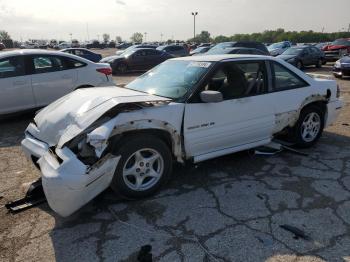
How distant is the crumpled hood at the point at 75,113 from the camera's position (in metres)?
3.77

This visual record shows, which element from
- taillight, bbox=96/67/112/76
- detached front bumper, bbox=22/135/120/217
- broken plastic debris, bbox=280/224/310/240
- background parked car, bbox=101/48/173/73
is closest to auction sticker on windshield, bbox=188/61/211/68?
detached front bumper, bbox=22/135/120/217

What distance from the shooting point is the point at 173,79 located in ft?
15.6

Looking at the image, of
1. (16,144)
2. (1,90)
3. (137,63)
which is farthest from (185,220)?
(137,63)

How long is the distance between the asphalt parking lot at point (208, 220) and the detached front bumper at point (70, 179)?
32cm

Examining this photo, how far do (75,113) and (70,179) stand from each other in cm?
101

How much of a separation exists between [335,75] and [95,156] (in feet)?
47.8

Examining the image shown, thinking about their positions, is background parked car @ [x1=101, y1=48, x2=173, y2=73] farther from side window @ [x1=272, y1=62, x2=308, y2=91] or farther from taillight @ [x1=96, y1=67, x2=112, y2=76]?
side window @ [x1=272, y1=62, x2=308, y2=91]

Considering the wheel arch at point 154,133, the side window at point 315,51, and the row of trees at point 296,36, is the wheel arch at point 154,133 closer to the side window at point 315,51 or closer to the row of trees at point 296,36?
the side window at point 315,51

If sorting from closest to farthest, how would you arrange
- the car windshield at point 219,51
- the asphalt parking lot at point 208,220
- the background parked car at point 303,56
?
the asphalt parking lot at point 208,220 → the car windshield at point 219,51 → the background parked car at point 303,56

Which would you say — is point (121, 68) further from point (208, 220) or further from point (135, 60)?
point (208, 220)

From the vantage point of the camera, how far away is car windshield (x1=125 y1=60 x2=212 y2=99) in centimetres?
448

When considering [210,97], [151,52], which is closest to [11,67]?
[210,97]

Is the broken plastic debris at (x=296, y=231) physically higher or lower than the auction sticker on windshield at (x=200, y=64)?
lower

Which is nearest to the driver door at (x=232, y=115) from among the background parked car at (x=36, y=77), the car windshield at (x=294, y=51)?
the background parked car at (x=36, y=77)
